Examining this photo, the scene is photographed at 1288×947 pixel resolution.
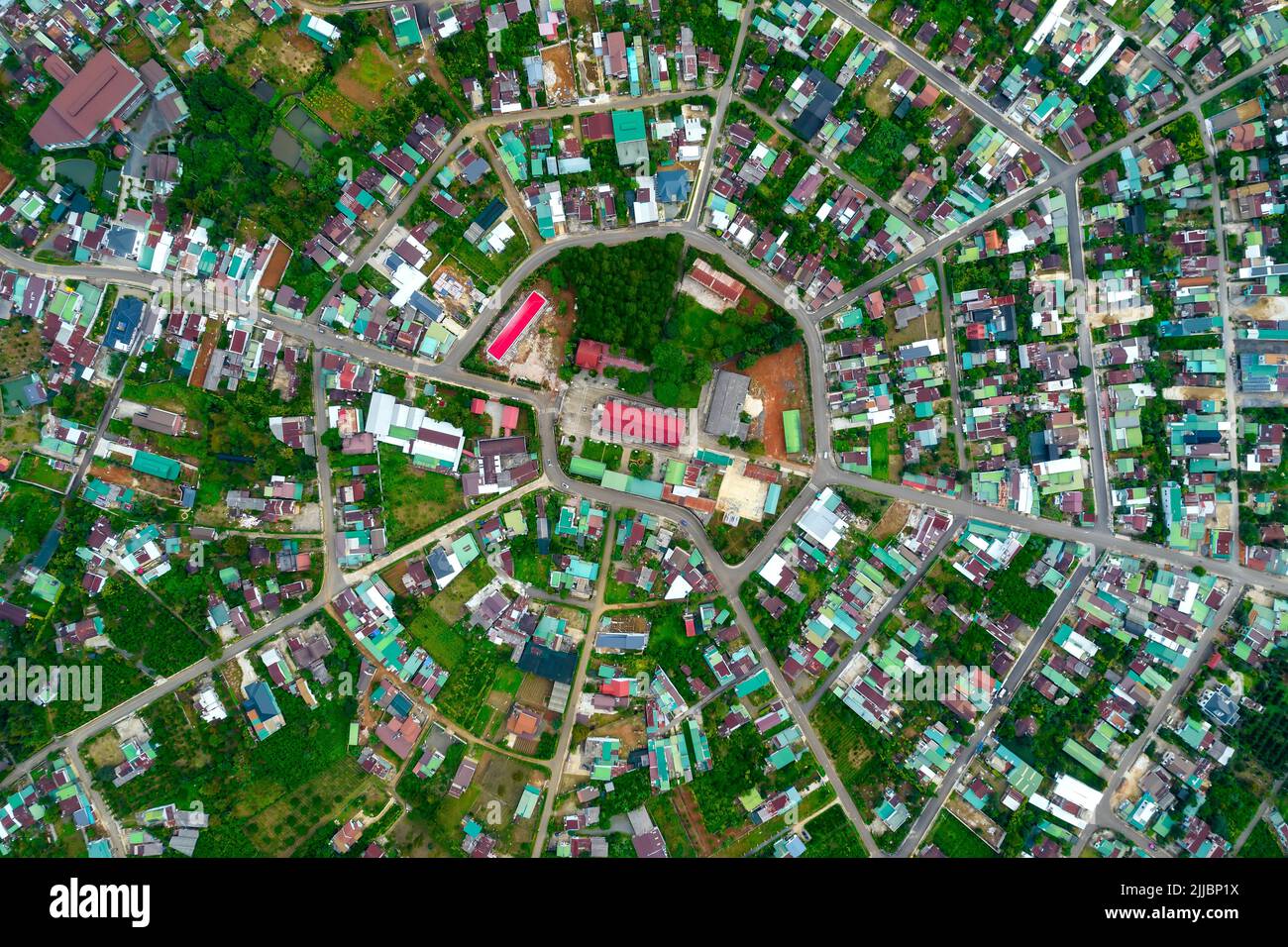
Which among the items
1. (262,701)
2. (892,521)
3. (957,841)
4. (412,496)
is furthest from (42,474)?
(957,841)

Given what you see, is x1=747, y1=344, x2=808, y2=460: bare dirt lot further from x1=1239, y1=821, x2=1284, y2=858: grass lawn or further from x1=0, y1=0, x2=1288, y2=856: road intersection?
x1=1239, y1=821, x2=1284, y2=858: grass lawn

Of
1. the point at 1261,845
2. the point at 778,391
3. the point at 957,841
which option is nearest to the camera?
the point at 1261,845

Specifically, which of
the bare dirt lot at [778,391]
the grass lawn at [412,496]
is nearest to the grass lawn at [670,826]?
the grass lawn at [412,496]

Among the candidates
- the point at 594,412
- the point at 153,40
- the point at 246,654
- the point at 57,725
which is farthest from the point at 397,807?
the point at 153,40

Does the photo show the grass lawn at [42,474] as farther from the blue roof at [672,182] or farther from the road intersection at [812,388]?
the blue roof at [672,182]

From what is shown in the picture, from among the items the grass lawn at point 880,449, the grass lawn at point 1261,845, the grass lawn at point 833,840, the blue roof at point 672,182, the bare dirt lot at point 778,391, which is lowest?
the grass lawn at point 833,840

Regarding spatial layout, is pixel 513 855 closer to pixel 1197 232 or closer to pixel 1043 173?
pixel 1043 173

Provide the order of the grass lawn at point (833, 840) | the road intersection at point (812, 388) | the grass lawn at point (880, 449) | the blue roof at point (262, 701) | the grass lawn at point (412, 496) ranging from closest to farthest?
the blue roof at point (262, 701) → the grass lawn at point (833, 840) → the road intersection at point (812, 388) → the grass lawn at point (412, 496) → the grass lawn at point (880, 449)

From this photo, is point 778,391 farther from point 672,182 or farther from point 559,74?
point 559,74
